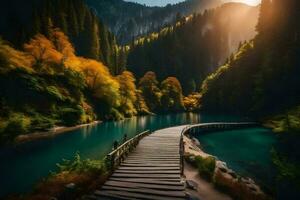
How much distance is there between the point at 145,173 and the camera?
50.5 feet

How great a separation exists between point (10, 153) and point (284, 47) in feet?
211

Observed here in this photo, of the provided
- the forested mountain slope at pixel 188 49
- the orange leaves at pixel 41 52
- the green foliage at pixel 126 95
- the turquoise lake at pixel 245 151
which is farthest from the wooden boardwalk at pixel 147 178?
the forested mountain slope at pixel 188 49

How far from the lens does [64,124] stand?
45.1 metres

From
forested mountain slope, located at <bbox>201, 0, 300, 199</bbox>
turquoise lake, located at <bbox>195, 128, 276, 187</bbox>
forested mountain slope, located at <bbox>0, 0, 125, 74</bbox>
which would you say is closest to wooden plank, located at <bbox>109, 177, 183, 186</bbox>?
turquoise lake, located at <bbox>195, 128, 276, 187</bbox>

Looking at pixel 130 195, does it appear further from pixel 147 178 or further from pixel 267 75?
pixel 267 75

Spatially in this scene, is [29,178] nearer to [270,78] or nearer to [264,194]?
[264,194]

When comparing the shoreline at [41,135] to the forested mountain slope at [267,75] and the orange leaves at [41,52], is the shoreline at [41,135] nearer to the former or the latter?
the orange leaves at [41,52]

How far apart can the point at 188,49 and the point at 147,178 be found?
156m

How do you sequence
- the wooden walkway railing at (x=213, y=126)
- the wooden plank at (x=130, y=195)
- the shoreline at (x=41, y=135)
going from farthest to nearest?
the wooden walkway railing at (x=213, y=126)
the shoreline at (x=41, y=135)
the wooden plank at (x=130, y=195)

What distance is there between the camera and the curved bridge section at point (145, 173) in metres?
12.5

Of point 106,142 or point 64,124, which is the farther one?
point 64,124

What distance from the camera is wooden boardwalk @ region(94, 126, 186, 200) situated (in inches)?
491

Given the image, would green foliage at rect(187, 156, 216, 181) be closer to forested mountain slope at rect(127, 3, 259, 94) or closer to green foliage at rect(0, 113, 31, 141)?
green foliage at rect(0, 113, 31, 141)

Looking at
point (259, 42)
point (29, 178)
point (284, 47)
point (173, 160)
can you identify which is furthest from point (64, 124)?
point (259, 42)
